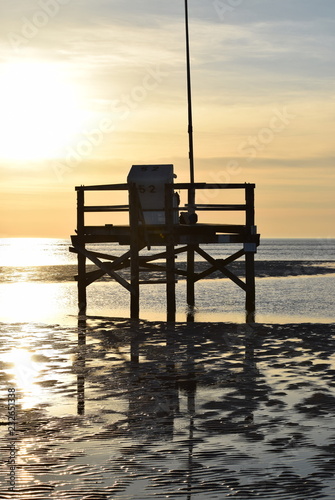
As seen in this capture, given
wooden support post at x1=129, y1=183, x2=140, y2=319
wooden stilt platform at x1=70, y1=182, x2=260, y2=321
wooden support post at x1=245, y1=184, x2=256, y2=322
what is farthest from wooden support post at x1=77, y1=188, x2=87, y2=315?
wooden support post at x1=245, y1=184, x2=256, y2=322

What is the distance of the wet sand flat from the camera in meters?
6.64

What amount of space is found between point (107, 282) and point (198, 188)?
18.8 meters

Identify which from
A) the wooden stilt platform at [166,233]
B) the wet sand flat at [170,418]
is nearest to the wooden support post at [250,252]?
the wooden stilt platform at [166,233]

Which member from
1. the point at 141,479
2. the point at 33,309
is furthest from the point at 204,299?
the point at 141,479

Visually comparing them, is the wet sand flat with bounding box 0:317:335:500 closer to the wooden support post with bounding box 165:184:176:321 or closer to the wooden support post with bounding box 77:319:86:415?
the wooden support post with bounding box 77:319:86:415

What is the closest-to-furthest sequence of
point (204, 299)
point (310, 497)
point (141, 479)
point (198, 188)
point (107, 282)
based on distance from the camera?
point (310, 497) → point (141, 479) → point (198, 188) → point (204, 299) → point (107, 282)

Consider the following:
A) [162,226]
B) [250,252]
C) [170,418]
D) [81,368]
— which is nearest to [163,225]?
[162,226]

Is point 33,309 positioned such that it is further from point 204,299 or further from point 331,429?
point 331,429

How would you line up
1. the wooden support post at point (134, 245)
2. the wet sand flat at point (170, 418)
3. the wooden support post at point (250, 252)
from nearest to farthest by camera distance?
the wet sand flat at point (170, 418)
the wooden support post at point (134, 245)
the wooden support post at point (250, 252)

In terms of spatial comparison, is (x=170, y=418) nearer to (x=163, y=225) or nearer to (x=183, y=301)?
(x=163, y=225)

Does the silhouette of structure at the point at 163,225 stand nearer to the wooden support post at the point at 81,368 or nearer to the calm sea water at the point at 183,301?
the calm sea water at the point at 183,301

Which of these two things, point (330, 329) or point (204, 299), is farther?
point (204, 299)

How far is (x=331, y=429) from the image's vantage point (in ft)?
27.6

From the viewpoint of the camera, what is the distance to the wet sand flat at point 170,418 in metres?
A: 6.64
